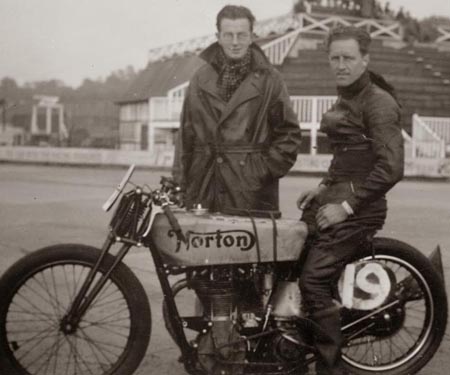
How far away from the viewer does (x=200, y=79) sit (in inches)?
159

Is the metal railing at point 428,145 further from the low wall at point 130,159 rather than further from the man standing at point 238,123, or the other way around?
the man standing at point 238,123

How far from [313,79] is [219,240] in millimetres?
29112

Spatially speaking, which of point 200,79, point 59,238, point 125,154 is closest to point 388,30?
point 125,154

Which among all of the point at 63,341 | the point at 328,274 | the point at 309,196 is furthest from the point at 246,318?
the point at 63,341

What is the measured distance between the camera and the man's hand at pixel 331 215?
336cm

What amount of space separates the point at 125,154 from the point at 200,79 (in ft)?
77.2

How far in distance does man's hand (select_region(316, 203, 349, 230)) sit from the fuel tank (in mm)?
160

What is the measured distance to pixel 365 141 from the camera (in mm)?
3457

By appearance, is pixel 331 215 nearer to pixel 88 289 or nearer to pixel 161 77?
pixel 88 289

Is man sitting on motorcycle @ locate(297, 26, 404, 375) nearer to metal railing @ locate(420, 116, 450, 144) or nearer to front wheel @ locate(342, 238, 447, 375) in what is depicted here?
front wheel @ locate(342, 238, 447, 375)

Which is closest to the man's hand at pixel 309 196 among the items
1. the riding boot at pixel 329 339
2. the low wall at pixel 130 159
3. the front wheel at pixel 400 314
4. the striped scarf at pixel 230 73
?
the front wheel at pixel 400 314

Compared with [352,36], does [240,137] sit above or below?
below

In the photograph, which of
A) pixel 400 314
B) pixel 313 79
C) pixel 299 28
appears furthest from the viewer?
pixel 299 28

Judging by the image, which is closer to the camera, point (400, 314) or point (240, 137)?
point (400, 314)
